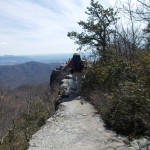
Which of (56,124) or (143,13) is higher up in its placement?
(143,13)

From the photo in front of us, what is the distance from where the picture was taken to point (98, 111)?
464 inches

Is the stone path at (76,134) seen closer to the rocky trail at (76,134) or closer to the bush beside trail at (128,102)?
the rocky trail at (76,134)

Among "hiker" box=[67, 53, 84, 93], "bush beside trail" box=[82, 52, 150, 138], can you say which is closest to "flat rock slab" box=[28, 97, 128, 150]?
"bush beside trail" box=[82, 52, 150, 138]

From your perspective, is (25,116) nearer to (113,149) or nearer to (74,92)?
(74,92)

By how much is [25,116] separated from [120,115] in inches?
404

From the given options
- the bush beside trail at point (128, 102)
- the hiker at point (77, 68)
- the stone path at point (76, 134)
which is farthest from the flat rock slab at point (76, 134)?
the hiker at point (77, 68)

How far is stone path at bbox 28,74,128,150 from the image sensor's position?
27.6ft

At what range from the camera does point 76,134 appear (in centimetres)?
951

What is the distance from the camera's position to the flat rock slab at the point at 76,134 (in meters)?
8.41

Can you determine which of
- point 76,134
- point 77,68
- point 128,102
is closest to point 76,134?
point 76,134

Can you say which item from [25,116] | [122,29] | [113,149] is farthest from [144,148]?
[122,29]

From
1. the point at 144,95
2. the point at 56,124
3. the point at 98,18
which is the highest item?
the point at 98,18

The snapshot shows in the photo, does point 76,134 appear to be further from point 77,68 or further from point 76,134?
point 77,68

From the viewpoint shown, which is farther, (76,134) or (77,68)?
(77,68)
